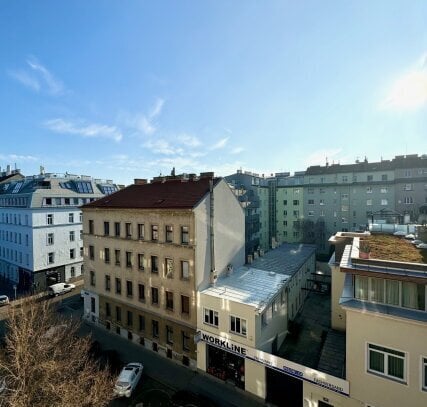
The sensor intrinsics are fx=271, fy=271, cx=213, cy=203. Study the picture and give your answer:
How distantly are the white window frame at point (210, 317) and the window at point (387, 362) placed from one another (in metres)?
10.5

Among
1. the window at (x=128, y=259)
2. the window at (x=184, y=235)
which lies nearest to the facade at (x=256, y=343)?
the window at (x=184, y=235)

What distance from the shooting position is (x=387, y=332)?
13211 mm

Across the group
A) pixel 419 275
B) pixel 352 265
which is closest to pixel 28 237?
pixel 352 265

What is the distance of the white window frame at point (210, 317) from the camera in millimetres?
20875

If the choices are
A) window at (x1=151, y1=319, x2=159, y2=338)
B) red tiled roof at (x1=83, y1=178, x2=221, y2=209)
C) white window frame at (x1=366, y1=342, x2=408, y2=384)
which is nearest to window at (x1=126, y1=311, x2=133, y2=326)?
window at (x1=151, y1=319, x2=159, y2=338)

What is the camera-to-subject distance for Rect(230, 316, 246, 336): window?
19.4m

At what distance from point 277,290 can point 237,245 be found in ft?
23.0

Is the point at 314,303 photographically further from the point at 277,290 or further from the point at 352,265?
the point at 352,265

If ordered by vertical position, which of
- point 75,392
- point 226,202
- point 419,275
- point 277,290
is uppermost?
point 226,202

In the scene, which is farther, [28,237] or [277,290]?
[28,237]

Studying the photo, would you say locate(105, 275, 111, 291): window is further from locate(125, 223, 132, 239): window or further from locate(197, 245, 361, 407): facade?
locate(197, 245, 361, 407): facade

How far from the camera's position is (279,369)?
17.5 meters

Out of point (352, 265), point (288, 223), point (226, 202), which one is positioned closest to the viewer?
point (352, 265)

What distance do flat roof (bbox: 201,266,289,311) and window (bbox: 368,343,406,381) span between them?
7.09m
